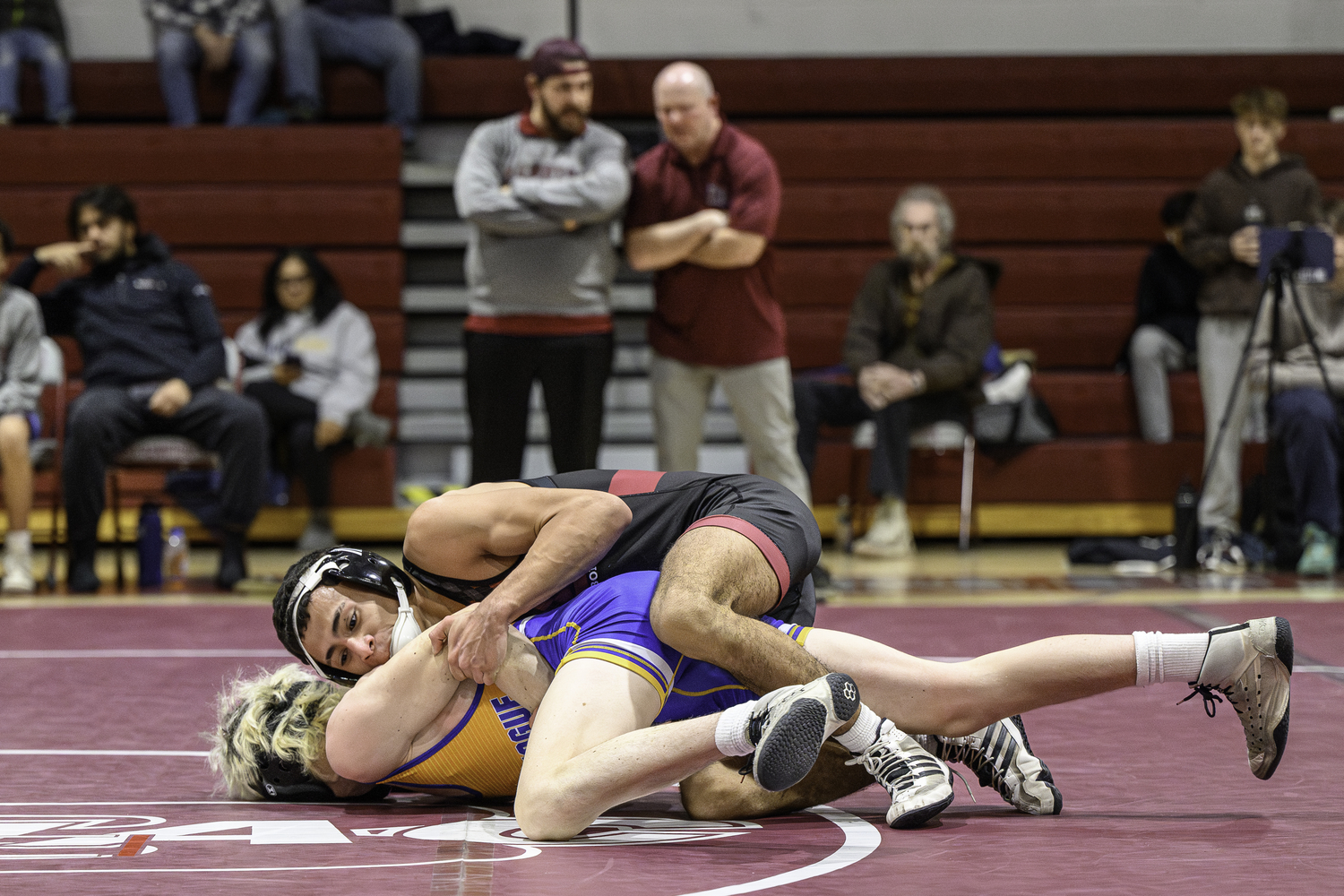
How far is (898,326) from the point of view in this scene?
621 cm

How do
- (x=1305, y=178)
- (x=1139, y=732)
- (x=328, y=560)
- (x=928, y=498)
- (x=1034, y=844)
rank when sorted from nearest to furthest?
(x=1034, y=844) → (x=328, y=560) → (x=1139, y=732) → (x=1305, y=178) → (x=928, y=498)

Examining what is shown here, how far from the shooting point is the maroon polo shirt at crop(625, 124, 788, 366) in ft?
15.8

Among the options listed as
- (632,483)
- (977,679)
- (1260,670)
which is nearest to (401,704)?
(632,483)

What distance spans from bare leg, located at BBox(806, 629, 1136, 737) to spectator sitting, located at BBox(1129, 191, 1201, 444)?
4361mm

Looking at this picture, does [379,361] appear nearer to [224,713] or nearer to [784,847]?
[224,713]

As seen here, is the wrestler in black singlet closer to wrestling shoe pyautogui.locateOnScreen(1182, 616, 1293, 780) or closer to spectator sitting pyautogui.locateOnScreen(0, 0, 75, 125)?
wrestling shoe pyautogui.locateOnScreen(1182, 616, 1293, 780)

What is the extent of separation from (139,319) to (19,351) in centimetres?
43

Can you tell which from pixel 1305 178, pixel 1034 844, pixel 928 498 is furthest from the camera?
pixel 928 498

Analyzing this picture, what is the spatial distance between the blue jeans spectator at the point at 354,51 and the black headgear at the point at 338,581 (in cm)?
519

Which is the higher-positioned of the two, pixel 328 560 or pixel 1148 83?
pixel 1148 83

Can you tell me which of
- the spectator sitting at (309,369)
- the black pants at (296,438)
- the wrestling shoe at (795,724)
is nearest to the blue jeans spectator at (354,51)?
the spectator sitting at (309,369)

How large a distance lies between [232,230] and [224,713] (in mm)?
4979

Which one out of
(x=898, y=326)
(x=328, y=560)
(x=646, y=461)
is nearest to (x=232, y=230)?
(x=646, y=461)

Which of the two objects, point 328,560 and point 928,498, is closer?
point 328,560
